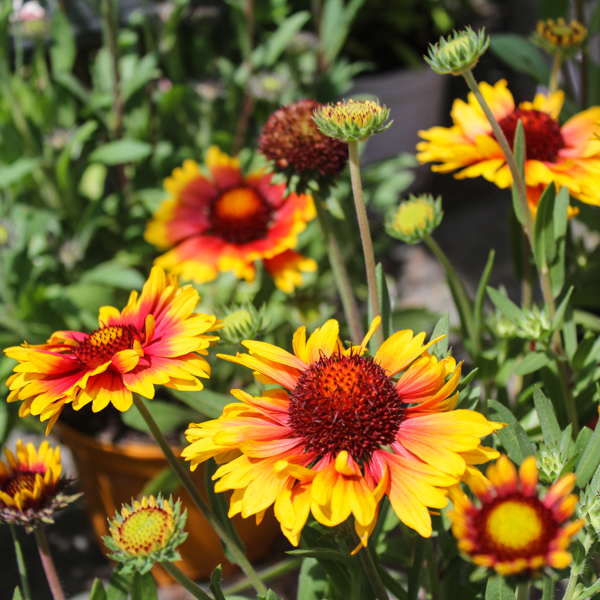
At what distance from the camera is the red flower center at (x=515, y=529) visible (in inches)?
13.8

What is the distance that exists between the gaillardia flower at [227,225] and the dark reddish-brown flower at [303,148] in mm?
151

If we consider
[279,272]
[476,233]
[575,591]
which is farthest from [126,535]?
[476,233]

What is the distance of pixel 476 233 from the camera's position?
2.07 metres

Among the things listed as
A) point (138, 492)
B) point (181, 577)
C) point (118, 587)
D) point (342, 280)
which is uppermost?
point (342, 280)

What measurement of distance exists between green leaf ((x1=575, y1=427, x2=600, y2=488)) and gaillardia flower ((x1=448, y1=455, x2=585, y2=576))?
0.17 metres

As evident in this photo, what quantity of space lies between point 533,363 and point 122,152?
0.88 m

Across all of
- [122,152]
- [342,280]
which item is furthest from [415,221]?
[122,152]

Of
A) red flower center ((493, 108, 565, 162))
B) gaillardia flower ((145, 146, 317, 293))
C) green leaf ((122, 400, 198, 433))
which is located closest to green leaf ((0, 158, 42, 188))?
gaillardia flower ((145, 146, 317, 293))

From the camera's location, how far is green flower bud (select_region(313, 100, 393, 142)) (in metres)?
0.51

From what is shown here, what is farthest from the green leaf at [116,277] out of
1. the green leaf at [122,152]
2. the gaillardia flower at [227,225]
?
the green leaf at [122,152]

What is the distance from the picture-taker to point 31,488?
0.60 m

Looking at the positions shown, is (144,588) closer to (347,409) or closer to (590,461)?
(347,409)

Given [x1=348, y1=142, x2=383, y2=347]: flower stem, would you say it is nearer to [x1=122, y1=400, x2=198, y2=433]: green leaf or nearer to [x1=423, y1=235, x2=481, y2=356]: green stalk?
[x1=423, y1=235, x2=481, y2=356]: green stalk

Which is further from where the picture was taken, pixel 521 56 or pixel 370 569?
Result: pixel 521 56
